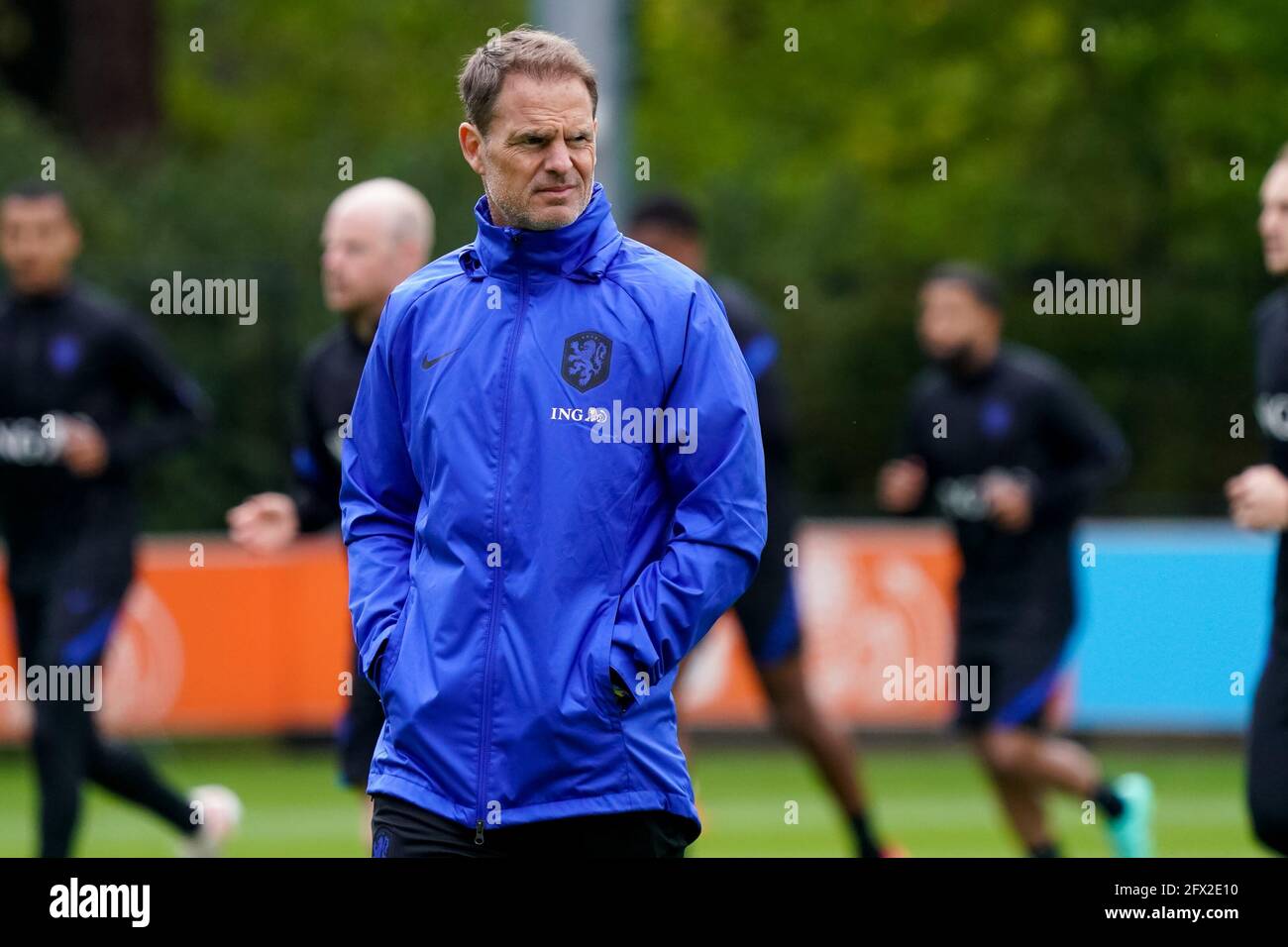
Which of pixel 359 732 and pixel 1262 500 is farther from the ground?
pixel 1262 500

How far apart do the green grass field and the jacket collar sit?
18.9 feet

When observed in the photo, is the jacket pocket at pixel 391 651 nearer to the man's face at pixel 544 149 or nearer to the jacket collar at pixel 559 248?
the jacket collar at pixel 559 248

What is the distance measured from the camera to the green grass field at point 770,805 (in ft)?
34.3

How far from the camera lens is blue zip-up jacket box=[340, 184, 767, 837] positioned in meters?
4.45

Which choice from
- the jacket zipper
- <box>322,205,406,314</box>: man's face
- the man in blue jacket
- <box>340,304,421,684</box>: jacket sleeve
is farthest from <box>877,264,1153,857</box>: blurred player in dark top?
the jacket zipper

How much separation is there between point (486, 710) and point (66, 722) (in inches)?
178

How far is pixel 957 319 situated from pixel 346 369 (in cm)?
353

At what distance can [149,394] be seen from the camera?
9.26m

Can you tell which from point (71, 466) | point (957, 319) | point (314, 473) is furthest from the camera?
point (957, 319)

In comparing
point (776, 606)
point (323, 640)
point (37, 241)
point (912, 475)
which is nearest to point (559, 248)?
point (37, 241)

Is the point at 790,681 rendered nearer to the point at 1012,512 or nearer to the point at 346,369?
the point at 1012,512

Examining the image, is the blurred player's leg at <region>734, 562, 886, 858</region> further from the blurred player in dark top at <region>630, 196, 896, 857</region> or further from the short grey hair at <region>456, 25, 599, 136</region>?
the short grey hair at <region>456, 25, 599, 136</region>
